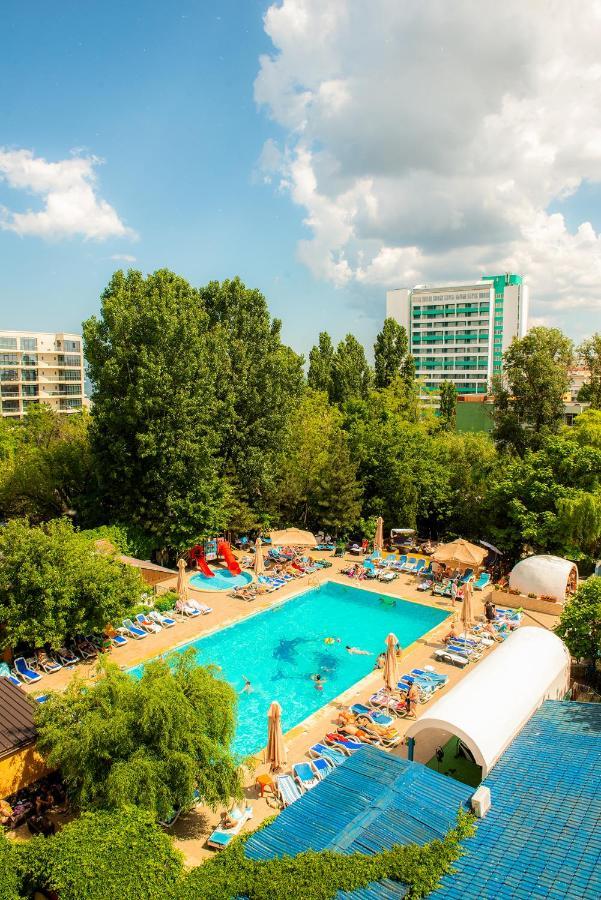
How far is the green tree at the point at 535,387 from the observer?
102ft

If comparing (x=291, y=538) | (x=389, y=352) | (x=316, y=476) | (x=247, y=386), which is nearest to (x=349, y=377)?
(x=389, y=352)

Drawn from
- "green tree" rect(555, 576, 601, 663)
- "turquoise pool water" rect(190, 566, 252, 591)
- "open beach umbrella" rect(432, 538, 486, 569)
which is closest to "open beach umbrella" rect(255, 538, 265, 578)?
"turquoise pool water" rect(190, 566, 252, 591)

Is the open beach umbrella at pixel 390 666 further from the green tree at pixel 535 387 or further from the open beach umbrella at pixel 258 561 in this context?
the green tree at pixel 535 387

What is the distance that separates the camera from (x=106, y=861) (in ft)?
24.8

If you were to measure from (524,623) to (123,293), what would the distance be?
65.3 ft

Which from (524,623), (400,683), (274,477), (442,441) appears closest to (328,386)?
(442,441)

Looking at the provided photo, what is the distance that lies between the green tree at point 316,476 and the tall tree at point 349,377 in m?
10.0

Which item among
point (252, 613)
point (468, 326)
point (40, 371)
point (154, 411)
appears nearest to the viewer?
point (252, 613)

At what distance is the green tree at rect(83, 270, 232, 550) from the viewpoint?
75.7ft

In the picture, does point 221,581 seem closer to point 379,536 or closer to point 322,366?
point 379,536

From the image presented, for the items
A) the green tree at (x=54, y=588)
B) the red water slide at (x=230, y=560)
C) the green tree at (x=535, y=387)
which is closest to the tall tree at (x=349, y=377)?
the green tree at (x=535, y=387)

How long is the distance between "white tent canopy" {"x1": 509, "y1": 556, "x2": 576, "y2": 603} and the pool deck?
1055 mm

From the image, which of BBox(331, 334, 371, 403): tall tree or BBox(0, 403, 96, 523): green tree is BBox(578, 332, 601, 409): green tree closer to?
BBox(331, 334, 371, 403): tall tree

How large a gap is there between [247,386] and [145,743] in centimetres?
1929
